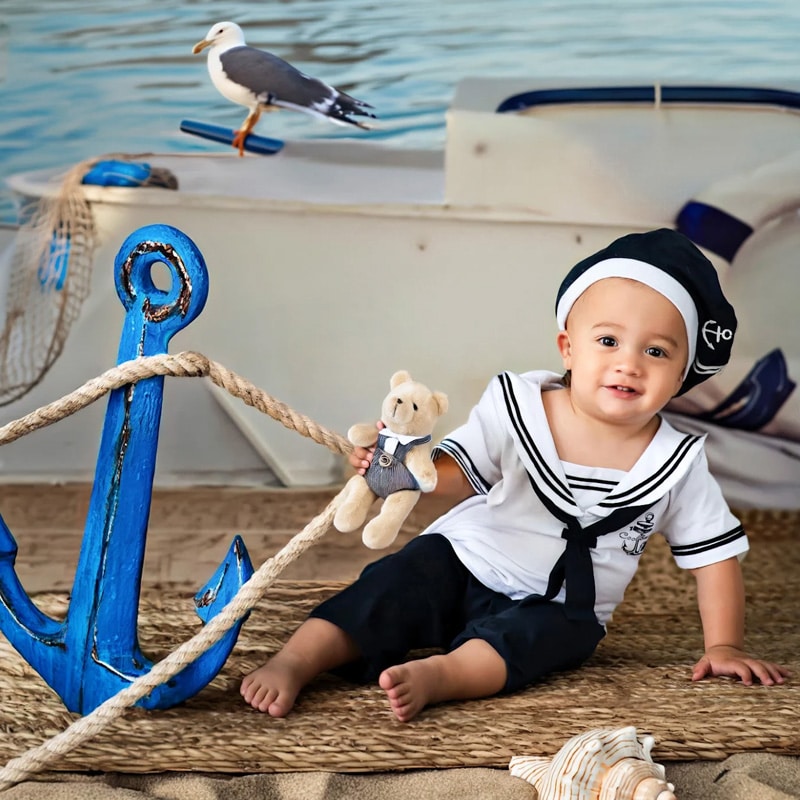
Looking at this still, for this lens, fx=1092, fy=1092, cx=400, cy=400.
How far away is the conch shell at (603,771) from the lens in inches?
42.5

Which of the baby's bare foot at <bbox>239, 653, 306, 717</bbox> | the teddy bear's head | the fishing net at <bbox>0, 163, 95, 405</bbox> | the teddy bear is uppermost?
the fishing net at <bbox>0, 163, 95, 405</bbox>

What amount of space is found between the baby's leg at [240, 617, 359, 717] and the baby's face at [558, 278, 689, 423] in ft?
1.50

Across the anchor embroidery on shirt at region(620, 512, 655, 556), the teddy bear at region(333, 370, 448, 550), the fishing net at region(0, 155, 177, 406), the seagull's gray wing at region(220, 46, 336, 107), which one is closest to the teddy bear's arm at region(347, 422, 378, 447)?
the teddy bear at region(333, 370, 448, 550)

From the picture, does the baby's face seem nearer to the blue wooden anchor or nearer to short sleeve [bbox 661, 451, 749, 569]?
short sleeve [bbox 661, 451, 749, 569]

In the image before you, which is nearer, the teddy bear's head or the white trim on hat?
the teddy bear's head

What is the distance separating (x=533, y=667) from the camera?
1397 mm

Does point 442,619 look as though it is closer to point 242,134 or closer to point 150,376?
point 150,376

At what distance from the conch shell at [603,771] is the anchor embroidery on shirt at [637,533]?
0.35 metres

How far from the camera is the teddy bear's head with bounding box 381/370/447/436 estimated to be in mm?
1257

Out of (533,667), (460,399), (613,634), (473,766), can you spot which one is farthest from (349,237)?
(473,766)

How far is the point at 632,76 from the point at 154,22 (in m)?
1.26

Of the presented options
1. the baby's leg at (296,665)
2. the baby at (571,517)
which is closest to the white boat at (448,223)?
the baby at (571,517)

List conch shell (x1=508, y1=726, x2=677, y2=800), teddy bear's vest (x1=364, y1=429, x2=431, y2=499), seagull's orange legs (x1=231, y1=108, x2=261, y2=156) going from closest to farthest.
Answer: conch shell (x1=508, y1=726, x2=677, y2=800)
teddy bear's vest (x1=364, y1=429, x2=431, y2=499)
seagull's orange legs (x1=231, y1=108, x2=261, y2=156)

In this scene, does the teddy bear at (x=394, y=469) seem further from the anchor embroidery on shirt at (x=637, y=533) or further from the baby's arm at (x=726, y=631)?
the baby's arm at (x=726, y=631)
